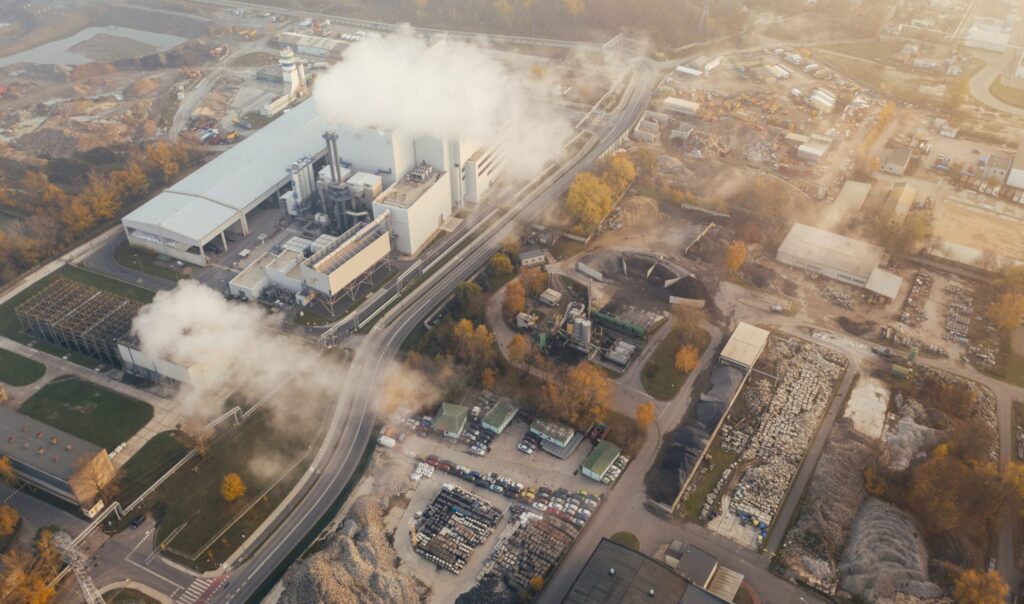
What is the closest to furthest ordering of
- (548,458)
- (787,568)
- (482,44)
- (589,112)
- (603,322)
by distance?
(787,568) → (548,458) → (603,322) → (589,112) → (482,44)

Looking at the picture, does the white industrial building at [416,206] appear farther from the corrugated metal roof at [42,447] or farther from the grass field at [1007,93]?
the grass field at [1007,93]

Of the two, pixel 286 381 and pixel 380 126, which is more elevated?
pixel 380 126

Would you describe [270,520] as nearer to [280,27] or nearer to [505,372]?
[505,372]

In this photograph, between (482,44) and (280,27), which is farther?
(280,27)

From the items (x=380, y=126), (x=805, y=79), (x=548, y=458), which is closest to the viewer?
(x=548, y=458)

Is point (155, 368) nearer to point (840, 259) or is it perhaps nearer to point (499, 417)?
point (499, 417)

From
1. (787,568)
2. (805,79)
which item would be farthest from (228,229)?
(805,79)

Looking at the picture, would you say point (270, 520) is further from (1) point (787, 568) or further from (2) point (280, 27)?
(2) point (280, 27)
